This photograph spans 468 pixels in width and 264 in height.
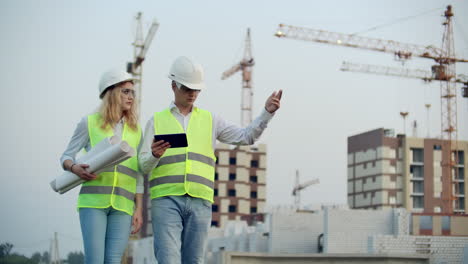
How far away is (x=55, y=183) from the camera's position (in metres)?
6.41

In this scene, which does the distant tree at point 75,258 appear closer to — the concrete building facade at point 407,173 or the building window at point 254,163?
the concrete building facade at point 407,173

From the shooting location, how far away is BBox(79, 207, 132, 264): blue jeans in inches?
233

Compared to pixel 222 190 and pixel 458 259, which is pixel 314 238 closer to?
pixel 458 259

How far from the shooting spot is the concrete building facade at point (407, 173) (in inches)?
5276

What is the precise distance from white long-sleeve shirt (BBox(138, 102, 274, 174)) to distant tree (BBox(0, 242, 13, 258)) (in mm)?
3814

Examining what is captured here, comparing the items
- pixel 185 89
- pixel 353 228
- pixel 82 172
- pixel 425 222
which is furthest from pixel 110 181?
pixel 425 222

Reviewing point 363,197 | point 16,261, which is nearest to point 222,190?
point 363,197

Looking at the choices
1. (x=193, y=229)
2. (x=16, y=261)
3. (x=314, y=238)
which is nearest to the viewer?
(x=193, y=229)

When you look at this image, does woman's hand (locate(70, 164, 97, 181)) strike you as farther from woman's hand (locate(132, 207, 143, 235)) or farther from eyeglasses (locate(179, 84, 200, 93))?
eyeglasses (locate(179, 84, 200, 93))

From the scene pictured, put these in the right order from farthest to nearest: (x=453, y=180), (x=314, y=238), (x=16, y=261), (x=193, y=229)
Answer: (x=453, y=180) → (x=314, y=238) → (x=16, y=261) → (x=193, y=229)

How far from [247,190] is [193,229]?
132 metres

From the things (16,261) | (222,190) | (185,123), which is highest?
(222,190)

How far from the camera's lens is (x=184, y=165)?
20.4 ft

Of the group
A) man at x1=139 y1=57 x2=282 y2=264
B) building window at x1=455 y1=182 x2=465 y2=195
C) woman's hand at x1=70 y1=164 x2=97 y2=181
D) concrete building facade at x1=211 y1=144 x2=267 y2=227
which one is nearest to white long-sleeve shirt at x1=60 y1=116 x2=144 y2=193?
man at x1=139 y1=57 x2=282 y2=264
